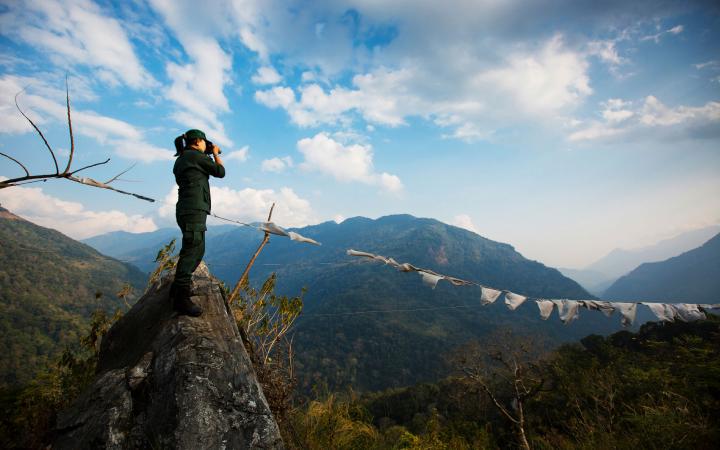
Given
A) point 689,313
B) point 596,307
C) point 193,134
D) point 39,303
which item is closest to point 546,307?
point 596,307

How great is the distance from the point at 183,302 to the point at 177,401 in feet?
4.27

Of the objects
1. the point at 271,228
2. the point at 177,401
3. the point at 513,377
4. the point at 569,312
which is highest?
the point at 271,228

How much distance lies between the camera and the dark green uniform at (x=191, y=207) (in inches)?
180

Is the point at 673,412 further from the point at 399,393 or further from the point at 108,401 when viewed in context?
the point at 399,393

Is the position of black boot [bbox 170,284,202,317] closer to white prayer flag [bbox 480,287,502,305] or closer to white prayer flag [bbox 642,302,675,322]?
white prayer flag [bbox 480,287,502,305]

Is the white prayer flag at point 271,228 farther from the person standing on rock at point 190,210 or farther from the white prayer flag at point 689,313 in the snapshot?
the white prayer flag at point 689,313

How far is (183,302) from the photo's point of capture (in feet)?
14.8

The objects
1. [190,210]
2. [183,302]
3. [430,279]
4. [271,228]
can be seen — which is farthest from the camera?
[271,228]

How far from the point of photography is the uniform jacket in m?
4.71

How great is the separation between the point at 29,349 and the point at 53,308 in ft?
74.0

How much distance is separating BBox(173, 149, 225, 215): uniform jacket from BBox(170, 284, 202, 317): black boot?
1.05 m

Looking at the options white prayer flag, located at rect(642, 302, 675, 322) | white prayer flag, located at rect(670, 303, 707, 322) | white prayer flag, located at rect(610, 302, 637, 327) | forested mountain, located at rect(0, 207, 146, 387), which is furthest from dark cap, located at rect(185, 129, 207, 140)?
forested mountain, located at rect(0, 207, 146, 387)

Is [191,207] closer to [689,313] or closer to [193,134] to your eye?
[193,134]

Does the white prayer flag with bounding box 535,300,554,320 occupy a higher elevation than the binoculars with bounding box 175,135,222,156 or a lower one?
lower
